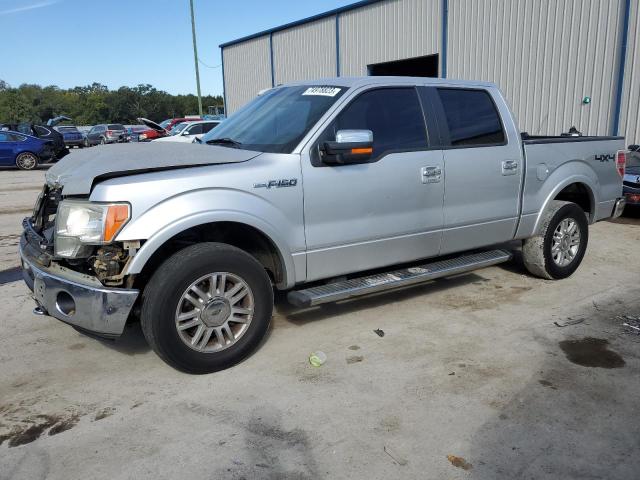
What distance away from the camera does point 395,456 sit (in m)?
2.79

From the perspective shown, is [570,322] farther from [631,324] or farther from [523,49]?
[523,49]

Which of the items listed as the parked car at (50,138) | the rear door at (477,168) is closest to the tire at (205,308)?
the rear door at (477,168)

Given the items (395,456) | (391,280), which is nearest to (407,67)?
(391,280)

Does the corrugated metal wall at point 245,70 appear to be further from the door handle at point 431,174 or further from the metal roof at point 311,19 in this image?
the door handle at point 431,174

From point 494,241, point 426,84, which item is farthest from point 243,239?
point 494,241

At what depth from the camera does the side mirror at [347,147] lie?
3852mm

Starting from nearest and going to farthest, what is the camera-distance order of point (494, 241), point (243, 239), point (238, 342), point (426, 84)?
point (238, 342), point (243, 239), point (426, 84), point (494, 241)

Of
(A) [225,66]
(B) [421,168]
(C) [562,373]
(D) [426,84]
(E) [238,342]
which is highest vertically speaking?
(A) [225,66]

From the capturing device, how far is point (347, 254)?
13.7ft

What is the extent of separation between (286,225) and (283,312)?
132 centimetres

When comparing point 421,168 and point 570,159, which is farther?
point 570,159

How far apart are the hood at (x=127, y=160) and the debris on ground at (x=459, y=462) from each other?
2294mm

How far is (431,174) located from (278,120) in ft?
4.39

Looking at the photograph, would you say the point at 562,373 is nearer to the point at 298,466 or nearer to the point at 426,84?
the point at 298,466
